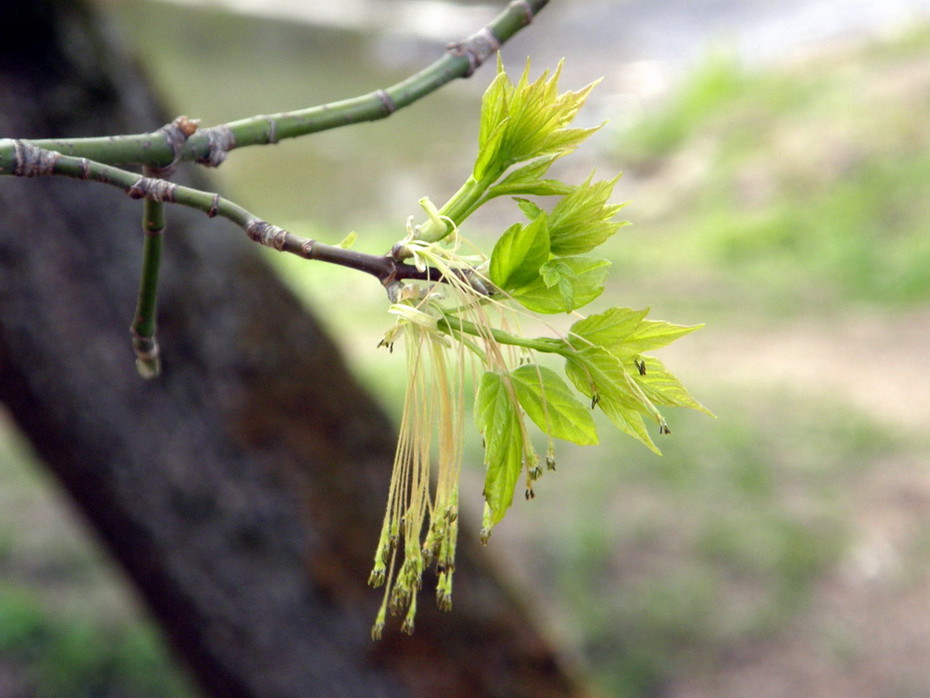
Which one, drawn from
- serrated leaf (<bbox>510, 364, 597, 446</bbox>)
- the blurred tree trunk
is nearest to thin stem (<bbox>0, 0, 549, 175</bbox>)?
serrated leaf (<bbox>510, 364, 597, 446</bbox>)

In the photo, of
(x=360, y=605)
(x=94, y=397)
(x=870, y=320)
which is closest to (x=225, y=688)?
(x=360, y=605)

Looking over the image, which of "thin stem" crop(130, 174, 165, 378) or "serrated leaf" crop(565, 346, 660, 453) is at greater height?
"thin stem" crop(130, 174, 165, 378)

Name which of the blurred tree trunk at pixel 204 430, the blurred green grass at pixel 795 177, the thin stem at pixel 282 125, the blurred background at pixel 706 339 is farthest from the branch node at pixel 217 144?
the blurred green grass at pixel 795 177

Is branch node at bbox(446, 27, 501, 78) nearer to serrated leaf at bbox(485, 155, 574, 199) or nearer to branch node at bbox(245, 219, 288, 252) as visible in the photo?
serrated leaf at bbox(485, 155, 574, 199)

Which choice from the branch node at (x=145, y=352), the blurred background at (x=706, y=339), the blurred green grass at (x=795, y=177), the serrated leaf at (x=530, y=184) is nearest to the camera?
the serrated leaf at (x=530, y=184)

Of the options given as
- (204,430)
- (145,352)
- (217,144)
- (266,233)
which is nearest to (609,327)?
(266,233)

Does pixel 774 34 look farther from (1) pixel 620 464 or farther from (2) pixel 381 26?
(1) pixel 620 464

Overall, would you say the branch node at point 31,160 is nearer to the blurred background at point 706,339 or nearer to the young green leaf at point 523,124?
the young green leaf at point 523,124

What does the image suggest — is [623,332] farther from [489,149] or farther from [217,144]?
[217,144]
